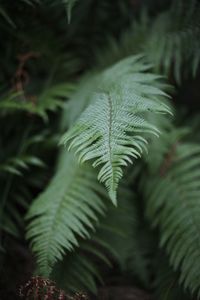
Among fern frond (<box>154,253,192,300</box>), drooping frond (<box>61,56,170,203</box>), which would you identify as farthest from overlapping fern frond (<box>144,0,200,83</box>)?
fern frond (<box>154,253,192,300</box>)

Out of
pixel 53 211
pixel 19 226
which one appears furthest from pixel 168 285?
pixel 19 226

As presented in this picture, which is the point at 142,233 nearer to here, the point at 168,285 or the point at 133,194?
the point at 133,194

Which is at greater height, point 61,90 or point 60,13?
point 60,13

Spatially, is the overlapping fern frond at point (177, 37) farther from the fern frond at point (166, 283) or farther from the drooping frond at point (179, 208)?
the fern frond at point (166, 283)

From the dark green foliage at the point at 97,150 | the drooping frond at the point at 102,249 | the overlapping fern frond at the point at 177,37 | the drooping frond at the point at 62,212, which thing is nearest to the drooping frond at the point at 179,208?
the dark green foliage at the point at 97,150

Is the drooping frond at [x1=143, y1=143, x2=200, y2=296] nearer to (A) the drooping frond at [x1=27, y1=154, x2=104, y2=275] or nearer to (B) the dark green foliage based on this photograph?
(B) the dark green foliage
